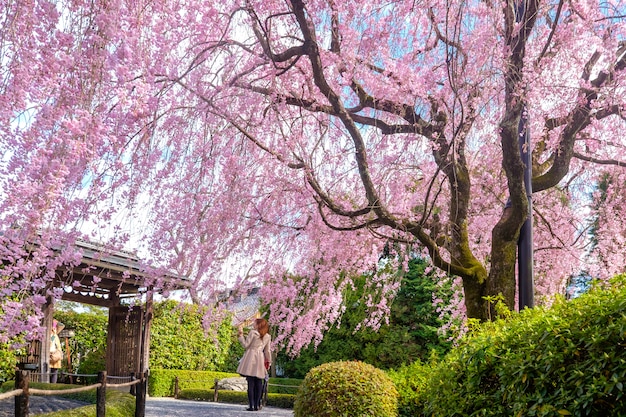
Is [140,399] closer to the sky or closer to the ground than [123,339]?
closer to the ground

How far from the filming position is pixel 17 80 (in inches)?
185

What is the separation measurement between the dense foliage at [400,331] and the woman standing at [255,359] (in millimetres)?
7397

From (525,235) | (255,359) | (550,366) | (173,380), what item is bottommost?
(173,380)

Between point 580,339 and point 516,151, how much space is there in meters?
4.59

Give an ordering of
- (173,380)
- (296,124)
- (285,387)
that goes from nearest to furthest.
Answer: (296,124) → (173,380) → (285,387)

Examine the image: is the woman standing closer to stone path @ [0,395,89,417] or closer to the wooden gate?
stone path @ [0,395,89,417]

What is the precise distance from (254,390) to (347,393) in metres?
3.62

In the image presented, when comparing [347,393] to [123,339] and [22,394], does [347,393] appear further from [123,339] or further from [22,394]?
[123,339]

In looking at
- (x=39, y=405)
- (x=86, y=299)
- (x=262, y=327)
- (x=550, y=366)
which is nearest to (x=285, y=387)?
(x=86, y=299)

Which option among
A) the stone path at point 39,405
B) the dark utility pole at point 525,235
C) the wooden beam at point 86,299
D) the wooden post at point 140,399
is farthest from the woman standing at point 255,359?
the wooden beam at point 86,299

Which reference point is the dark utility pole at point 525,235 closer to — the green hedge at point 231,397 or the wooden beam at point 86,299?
the wooden beam at point 86,299

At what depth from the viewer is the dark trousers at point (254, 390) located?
1095 centimetres

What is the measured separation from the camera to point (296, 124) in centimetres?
933

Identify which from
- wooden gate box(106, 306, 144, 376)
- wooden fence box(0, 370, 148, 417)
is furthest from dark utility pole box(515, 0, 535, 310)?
wooden gate box(106, 306, 144, 376)
